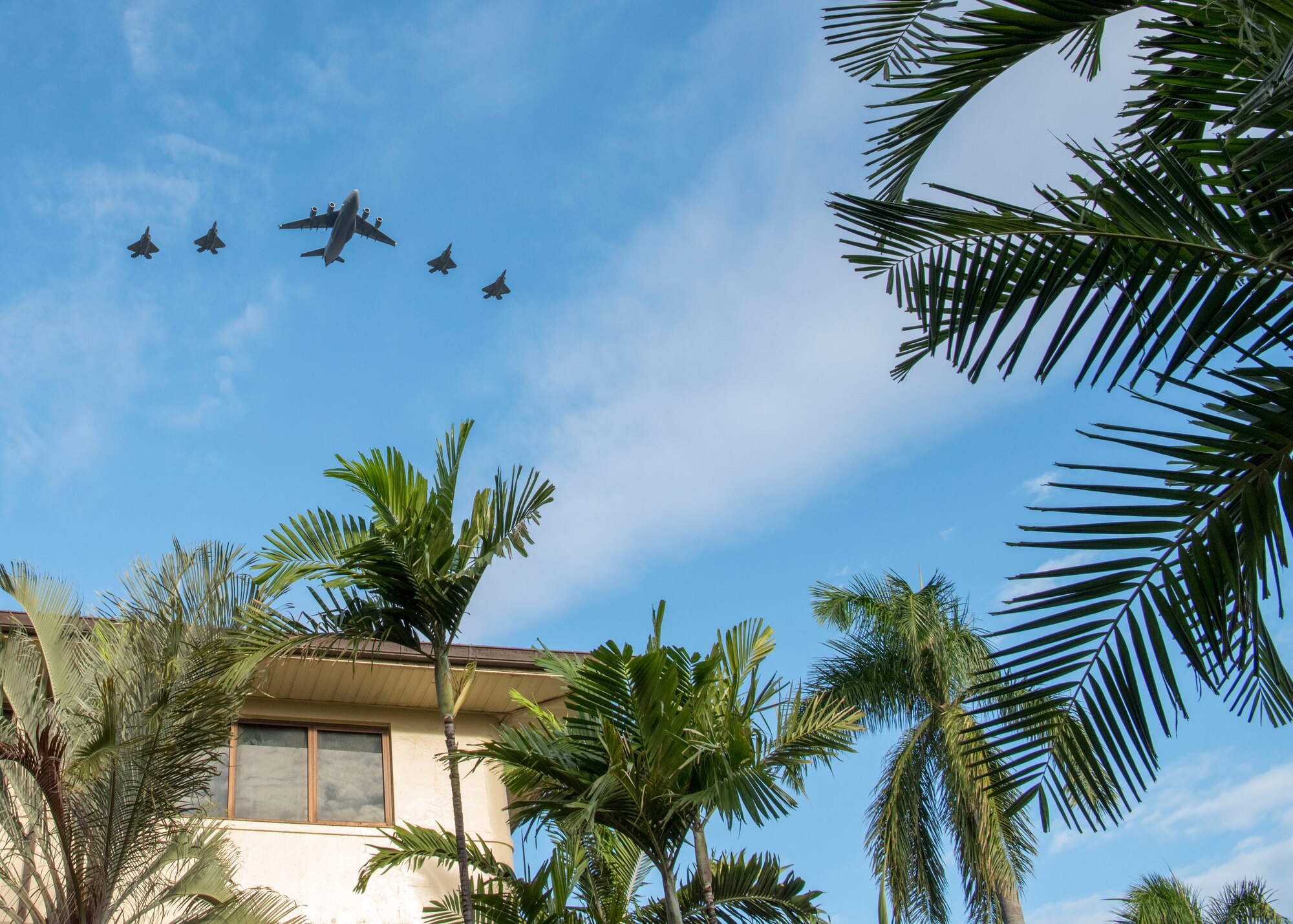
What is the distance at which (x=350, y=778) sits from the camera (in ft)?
38.7

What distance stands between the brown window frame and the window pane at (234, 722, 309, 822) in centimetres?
3

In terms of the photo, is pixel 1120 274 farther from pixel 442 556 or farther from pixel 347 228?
pixel 347 228

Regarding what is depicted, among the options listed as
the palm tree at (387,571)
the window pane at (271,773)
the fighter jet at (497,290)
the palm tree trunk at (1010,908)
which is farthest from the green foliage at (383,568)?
the fighter jet at (497,290)

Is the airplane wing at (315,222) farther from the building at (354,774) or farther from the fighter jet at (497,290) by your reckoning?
the building at (354,774)

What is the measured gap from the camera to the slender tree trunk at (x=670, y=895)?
286 inches

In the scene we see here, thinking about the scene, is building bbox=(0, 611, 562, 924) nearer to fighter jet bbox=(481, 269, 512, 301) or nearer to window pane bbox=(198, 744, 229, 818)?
window pane bbox=(198, 744, 229, 818)

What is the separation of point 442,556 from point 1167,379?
6631 mm

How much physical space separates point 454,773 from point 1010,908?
10.2 meters

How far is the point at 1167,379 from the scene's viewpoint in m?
2.58

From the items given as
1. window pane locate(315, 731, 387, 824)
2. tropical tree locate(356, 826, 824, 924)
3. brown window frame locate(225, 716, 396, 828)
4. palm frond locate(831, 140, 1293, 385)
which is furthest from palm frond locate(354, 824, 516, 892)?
palm frond locate(831, 140, 1293, 385)

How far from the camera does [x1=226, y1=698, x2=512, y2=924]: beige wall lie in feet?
35.3

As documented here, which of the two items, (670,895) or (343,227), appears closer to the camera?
(670,895)

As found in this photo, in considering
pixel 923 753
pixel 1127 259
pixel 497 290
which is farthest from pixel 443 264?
pixel 1127 259

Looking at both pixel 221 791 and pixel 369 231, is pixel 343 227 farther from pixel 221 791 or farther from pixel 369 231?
pixel 221 791
